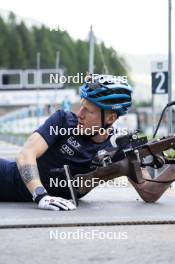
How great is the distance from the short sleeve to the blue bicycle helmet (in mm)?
241

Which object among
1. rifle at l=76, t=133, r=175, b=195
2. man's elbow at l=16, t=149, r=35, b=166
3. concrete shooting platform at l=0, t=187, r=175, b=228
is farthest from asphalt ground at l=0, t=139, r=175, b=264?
man's elbow at l=16, t=149, r=35, b=166

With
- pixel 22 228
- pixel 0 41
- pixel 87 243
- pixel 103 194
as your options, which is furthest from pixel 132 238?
pixel 0 41

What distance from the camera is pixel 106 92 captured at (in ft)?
13.8

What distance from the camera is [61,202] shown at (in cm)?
374

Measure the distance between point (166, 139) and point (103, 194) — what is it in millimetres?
1034

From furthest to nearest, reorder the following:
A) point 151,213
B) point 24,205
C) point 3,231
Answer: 1. point 24,205
2. point 151,213
3. point 3,231

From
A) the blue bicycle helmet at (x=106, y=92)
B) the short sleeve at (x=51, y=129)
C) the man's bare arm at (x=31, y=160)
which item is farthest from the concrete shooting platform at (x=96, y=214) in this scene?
the blue bicycle helmet at (x=106, y=92)

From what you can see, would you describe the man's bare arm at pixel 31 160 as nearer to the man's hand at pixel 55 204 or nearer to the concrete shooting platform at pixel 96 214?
the concrete shooting platform at pixel 96 214

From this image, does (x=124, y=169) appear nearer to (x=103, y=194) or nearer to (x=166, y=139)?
(x=166, y=139)

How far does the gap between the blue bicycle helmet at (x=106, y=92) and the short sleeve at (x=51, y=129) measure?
9.5 inches

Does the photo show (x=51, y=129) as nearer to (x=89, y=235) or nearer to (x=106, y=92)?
(x=106, y=92)

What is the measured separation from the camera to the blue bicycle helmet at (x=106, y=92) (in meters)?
4.18

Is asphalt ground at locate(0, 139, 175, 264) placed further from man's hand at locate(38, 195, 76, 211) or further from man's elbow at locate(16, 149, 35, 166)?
man's elbow at locate(16, 149, 35, 166)

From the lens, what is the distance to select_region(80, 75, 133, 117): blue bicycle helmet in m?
4.18
